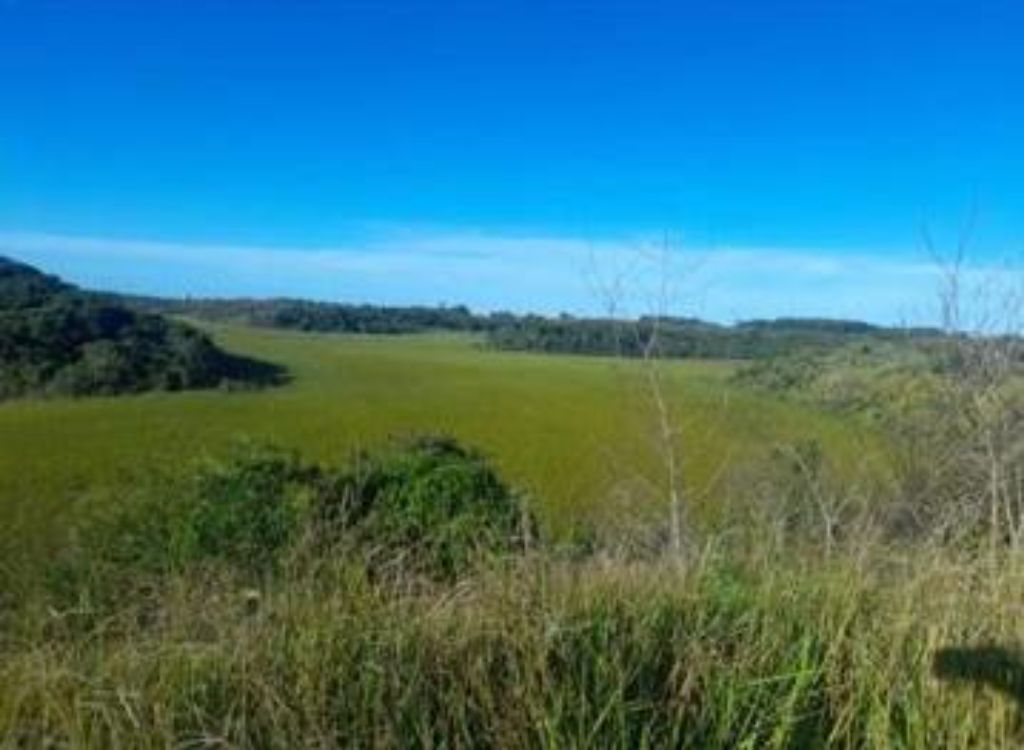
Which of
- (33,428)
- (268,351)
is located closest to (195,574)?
(33,428)

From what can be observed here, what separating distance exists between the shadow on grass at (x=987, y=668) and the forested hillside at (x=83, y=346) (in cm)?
8082

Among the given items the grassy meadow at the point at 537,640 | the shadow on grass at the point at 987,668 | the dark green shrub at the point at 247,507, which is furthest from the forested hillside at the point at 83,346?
the shadow on grass at the point at 987,668

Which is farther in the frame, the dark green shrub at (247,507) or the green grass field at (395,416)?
the green grass field at (395,416)

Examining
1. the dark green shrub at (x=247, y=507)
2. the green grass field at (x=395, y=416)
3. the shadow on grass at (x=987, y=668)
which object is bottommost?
the green grass field at (x=395, y=416)

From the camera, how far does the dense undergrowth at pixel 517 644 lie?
3.18 meters

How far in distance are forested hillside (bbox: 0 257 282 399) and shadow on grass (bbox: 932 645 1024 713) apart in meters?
80.8

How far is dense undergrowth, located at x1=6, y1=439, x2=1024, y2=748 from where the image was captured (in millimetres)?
3184

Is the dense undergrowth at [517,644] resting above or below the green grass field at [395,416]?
above

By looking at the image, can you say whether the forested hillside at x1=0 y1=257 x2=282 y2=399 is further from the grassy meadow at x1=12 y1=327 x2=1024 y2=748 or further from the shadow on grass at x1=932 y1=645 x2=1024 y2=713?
the shadow on grass at x1=932 y1=645 x2=1024 y2=713

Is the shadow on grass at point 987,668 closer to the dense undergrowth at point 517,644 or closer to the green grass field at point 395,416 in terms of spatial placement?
the dense undergrowth at point 517,644

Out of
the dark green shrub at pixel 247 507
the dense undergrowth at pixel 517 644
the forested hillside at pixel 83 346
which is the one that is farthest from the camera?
the forested hillside at pixel 83 346

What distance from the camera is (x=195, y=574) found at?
154 inches

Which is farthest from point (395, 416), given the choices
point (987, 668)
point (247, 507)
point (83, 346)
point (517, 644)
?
point (517, 644)

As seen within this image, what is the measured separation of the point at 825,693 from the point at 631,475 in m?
3.52
